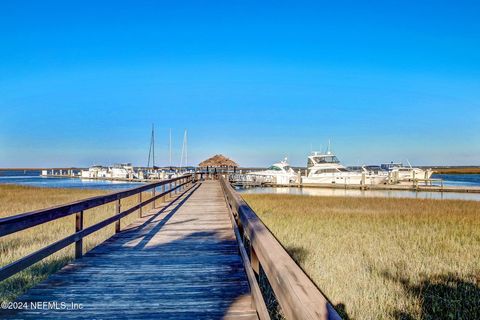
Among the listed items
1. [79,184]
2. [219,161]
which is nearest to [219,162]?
[219,161]

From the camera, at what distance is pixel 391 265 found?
271 inches

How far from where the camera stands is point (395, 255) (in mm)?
7699

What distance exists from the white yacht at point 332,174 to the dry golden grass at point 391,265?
2528cm

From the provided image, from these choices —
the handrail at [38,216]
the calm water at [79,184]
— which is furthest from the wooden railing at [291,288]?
the calm water at [79,184]

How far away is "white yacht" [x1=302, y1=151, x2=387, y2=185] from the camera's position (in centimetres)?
3763

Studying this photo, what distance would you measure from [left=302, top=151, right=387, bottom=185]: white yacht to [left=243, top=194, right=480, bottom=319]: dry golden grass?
995 inches

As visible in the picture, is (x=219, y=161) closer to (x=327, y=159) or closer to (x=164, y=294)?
(x=327, y=159)

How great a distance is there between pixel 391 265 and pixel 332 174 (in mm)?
32616

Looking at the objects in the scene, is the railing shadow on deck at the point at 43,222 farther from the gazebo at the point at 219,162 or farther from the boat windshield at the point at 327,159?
the boat windshield at the point at 327,159

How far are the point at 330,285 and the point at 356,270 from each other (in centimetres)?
109

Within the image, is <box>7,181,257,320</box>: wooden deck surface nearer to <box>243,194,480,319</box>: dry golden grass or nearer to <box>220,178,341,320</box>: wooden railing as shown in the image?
<box>220,178,341,320</box>: wooden railing

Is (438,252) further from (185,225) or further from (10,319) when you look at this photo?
(10,319)

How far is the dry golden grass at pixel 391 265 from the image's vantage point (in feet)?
16.3

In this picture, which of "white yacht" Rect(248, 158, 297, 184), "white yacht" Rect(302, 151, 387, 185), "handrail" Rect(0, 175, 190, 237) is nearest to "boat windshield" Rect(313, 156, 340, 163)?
"white yacht" Rect(302, 151, 387, 185)
